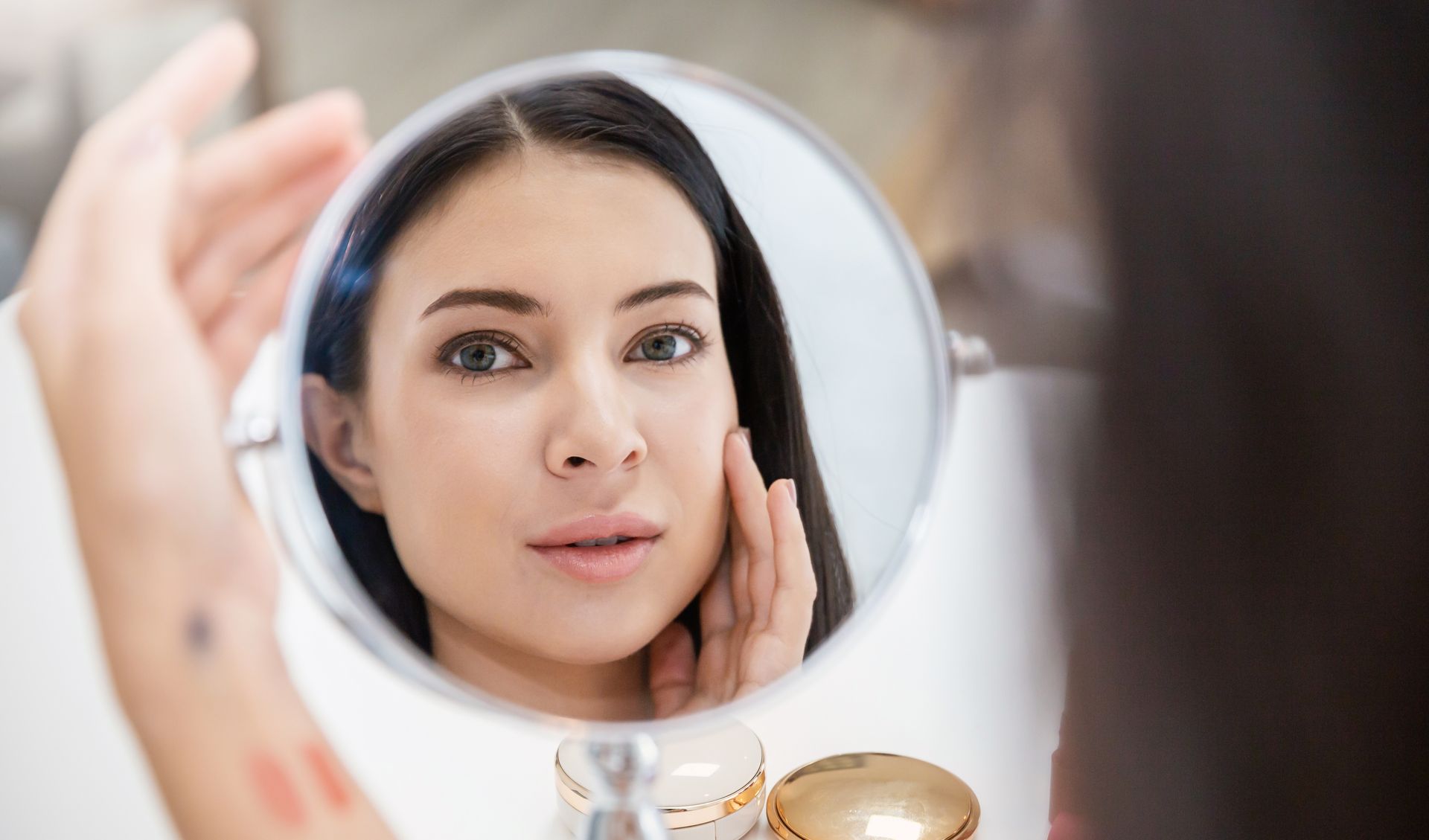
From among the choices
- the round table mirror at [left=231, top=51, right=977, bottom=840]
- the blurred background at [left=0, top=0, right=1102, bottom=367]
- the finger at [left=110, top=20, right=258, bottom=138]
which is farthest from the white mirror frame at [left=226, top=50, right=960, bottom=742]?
the blurred background at [left=0, top=0, right=1102, bottom=367]

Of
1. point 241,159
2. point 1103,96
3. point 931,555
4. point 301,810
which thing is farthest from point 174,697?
point 1103,96

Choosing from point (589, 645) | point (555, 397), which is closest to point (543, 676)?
point (589, 645)

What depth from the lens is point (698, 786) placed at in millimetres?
646

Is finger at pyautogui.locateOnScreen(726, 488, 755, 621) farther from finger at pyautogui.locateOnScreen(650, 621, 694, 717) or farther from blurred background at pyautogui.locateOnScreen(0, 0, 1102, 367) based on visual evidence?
blurred background at pyautogui.locateOnScreen(0, 0, 1102, 367)

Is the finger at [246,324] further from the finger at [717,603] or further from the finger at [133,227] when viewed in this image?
the finger at [717,603]

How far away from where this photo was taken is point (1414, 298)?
617mm

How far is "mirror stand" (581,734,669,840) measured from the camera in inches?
19.5

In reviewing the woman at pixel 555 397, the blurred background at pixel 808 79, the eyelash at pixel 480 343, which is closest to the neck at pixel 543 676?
the woman at pixel 555 397

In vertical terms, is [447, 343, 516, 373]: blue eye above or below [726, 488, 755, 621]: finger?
above

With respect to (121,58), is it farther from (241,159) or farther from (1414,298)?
(1414,298)

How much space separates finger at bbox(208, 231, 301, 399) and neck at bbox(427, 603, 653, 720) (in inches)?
5.5

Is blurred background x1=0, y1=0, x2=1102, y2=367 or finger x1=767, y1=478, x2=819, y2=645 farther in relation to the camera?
blurred background x1=0, y1=0, x2=1102, y2=367

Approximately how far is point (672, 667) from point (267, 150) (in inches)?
11.6

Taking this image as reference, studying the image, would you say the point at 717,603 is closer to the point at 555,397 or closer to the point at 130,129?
the point at 555,397
